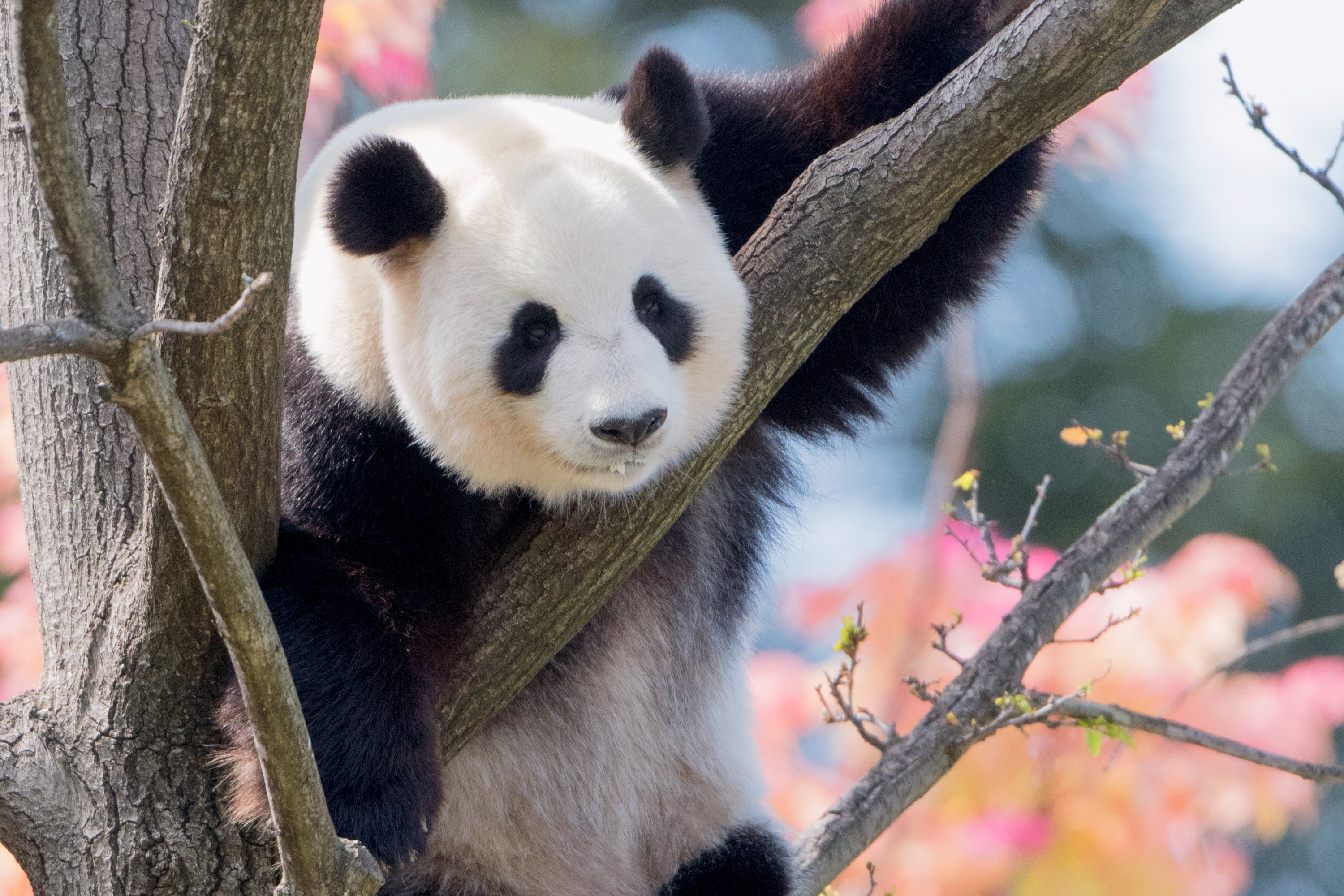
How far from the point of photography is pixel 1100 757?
490 cm

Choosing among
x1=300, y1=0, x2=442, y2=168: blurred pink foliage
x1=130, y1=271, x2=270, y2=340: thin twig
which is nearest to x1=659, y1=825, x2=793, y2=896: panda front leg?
x1=130, y1=271, x2=270, y2=340: thin twig

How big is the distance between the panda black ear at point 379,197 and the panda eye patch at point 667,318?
0.44 m

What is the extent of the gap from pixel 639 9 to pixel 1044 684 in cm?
828

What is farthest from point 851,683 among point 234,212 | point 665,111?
point 234,212

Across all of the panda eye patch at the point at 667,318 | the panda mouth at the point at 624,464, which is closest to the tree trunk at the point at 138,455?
the panda mouth at the point at 624,464

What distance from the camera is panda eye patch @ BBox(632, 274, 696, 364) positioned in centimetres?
237

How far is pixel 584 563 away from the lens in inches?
89.4

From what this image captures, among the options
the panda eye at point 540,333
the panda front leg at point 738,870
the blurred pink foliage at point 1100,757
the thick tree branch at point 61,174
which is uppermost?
the thick tree branch at point 61,174

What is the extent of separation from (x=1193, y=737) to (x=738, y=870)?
1132 mm

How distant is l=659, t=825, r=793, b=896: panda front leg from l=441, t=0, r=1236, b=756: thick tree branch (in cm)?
96

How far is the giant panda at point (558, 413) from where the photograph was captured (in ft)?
7.52

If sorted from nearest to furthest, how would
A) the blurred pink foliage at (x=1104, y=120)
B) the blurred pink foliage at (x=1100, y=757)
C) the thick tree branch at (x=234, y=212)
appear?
the thick tree branch at (x=234, y=212), the blurred pink foliage at (x=1100, y=757), the blurred pink foliage at (x=1104, y=120)

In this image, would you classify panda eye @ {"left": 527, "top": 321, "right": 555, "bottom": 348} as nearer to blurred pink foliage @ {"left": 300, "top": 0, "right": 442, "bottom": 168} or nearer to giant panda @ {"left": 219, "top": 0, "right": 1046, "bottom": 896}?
giant panda @ {"left": 219, "top": 0, "right": 1046, "bottom": 896}

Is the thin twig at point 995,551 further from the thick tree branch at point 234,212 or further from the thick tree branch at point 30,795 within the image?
the thick tree branch at point 30,795
